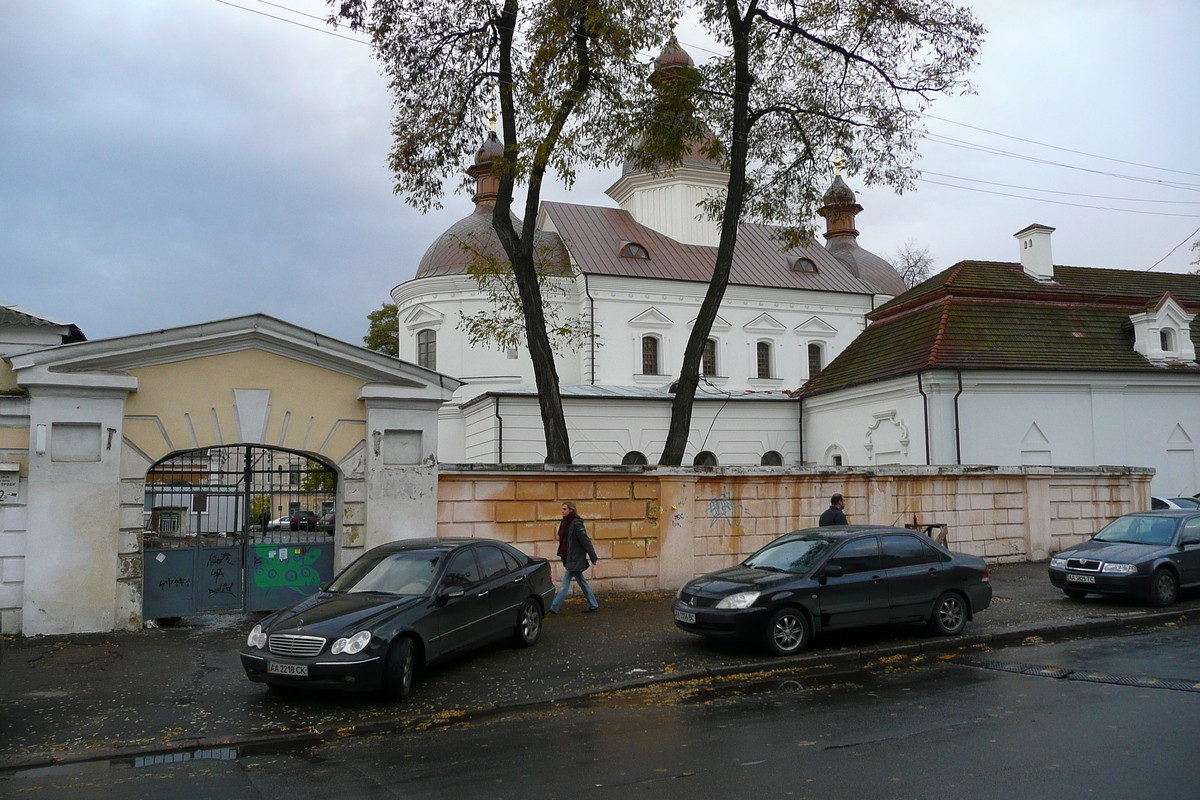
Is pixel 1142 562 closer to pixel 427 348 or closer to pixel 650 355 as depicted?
pixel 650 355

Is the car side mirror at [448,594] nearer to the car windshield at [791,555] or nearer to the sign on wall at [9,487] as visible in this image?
the car windshield at [791,555]

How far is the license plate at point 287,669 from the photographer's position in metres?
8.91

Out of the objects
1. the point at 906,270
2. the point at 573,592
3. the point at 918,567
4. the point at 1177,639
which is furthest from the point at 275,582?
the point at 906,270

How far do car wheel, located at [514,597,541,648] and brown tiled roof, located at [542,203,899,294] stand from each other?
88.6 feet

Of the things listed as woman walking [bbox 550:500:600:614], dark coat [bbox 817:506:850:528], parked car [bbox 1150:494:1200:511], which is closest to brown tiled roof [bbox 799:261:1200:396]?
parked car [bbox 1150:494:1200:511]

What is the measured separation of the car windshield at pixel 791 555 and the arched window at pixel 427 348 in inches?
1068

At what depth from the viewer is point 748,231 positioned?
4534cm

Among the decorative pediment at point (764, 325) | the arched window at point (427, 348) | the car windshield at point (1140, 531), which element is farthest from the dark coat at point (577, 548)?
the decorative pediment at point (764, 325)

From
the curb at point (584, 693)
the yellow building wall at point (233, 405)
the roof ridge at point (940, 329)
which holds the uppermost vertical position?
the roof ridge at point (940, 329)

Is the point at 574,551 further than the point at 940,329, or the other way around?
the point at 940,329

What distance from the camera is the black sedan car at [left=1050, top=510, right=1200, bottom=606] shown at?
1461cm

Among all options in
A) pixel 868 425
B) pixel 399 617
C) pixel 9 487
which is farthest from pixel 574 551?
pixel 868 425

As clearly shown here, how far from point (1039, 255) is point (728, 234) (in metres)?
18.5

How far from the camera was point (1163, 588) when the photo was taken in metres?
14.8
